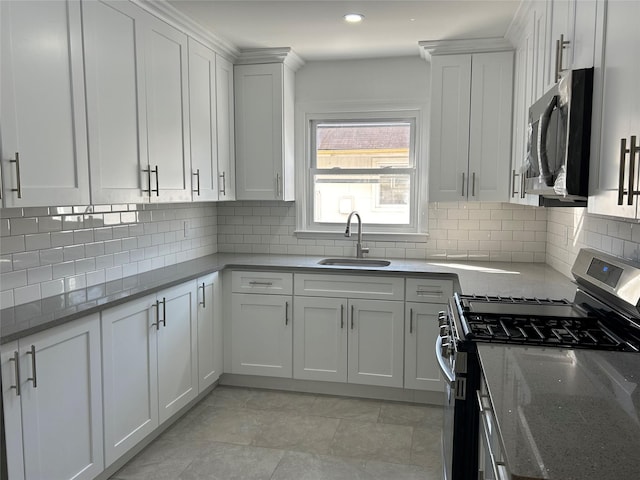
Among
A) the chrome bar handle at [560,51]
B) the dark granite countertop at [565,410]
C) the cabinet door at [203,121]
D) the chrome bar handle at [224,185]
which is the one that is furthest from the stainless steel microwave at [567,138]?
the chrome bar handle at [224,185]

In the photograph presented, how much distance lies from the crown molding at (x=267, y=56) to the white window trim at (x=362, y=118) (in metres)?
0.41

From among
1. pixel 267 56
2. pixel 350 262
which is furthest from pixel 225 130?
pixel 350 262

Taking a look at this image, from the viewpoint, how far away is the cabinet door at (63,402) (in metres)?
1.99

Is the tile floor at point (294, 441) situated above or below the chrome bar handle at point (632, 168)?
below

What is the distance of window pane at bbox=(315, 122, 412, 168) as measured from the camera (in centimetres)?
407

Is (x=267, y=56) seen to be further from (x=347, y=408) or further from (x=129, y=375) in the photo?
(x=347, y=408)

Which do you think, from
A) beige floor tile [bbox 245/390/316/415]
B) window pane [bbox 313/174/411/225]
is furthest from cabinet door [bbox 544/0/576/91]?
beige floor tile [bbox 245/390/316/415]

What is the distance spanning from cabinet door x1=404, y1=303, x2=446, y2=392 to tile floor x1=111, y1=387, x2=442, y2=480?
187mm

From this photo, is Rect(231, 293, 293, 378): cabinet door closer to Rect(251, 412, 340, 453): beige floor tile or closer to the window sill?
Rect(251, 412, 340, 453): beige floor tile

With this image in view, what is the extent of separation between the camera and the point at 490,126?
3527 mm

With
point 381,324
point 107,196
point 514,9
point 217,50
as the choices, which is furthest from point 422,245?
point 107,196

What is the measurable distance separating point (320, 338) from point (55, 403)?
71.9 inches

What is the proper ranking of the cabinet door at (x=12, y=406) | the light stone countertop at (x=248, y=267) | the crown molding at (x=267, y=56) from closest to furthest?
the cabinet door at (x=12, y=406), the light stone countertop at (x=248, y=267), the crown molding at (x=267, y=56)

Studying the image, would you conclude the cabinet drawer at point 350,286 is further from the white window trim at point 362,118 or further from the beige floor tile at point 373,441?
the beige floor tile at point 373,441
